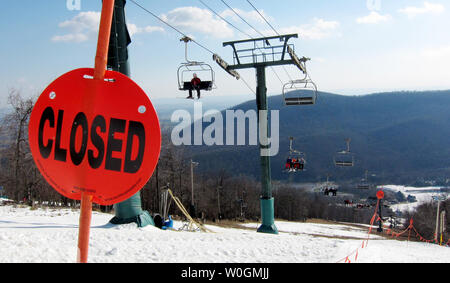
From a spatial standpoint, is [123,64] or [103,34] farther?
[123,64]

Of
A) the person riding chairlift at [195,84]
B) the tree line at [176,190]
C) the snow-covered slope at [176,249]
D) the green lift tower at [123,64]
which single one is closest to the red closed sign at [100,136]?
the snow-covered slope at [176,249]

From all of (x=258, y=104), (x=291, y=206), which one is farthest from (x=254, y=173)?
(x=258, y=104)

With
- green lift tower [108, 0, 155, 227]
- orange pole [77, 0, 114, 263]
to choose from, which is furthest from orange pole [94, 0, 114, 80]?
green lift tower [108, 0, 155, 227]

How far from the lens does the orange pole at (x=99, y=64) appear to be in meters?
1.58

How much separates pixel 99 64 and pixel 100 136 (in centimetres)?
32

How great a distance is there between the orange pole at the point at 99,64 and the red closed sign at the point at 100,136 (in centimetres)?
4

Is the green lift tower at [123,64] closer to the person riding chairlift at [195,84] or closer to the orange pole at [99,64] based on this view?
the person riding chairlift at [195,84]

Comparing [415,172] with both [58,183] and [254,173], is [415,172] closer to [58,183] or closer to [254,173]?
[254,173]

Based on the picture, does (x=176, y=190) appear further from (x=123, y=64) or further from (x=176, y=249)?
(x=176, y=249)

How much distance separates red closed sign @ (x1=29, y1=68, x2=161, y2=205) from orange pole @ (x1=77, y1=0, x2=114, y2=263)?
4 cm

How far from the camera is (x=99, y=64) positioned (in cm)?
160

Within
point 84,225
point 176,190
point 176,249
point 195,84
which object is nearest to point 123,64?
point 195,84

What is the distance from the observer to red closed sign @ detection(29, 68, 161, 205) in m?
1.62

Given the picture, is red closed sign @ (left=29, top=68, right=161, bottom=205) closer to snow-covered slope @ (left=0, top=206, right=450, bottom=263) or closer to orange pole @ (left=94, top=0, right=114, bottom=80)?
orange pole @ (left=94, top=0, right=114, bottom=80)
